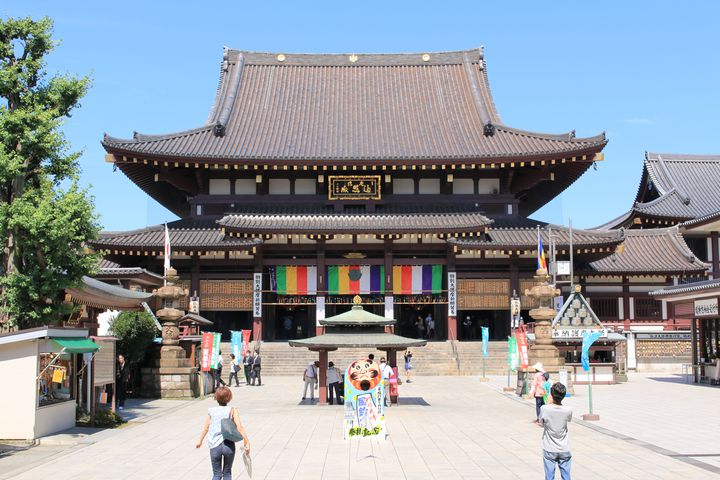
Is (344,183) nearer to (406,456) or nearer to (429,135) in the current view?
(429,135)

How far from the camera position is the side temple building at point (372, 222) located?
41938 mm

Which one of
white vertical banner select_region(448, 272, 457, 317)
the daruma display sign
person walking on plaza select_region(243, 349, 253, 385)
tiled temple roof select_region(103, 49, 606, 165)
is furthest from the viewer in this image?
tiled temple roof select_region(103, 49, 606, 165)

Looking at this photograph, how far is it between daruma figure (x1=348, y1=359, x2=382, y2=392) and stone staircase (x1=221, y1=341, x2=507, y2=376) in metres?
20.6

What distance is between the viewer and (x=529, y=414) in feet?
77.0

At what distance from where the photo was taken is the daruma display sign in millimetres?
16516

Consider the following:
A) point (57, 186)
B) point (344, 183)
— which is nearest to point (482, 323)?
point (344, 183)

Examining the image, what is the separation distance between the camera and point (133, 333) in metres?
26.8

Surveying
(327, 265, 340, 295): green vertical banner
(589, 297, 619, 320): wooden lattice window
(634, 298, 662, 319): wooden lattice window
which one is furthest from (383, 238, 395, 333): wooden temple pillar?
(634, 298, 662, 319): wooden lattice window

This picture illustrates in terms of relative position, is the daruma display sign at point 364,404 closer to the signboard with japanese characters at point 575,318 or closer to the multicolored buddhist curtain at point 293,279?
the signboard with japanese characters at point 575,318

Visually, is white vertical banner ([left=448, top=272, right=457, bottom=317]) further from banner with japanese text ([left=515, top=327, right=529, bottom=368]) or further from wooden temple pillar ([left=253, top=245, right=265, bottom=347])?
banner with japanese text ([left=515, top=327, right=529, bottom=368])

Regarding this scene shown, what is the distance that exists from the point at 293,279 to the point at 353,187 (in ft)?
20.3

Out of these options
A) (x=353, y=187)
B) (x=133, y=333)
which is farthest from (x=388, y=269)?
(x=133, y=333)

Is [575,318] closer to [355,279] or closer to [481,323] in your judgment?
[355,279]

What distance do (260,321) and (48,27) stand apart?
23.3m
